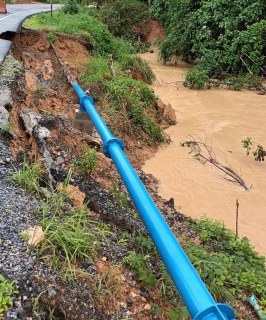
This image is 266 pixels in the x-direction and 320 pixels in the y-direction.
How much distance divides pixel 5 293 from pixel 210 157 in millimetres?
5654

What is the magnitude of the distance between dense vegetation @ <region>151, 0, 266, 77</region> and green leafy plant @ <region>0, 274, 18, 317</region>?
12.4 metres

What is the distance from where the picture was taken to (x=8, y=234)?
258 centimetres

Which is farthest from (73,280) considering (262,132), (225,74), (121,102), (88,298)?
(225,74)

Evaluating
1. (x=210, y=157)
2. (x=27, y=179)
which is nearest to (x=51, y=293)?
(x=27, y=179)

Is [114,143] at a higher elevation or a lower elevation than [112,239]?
higher

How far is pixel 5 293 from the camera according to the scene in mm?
2080

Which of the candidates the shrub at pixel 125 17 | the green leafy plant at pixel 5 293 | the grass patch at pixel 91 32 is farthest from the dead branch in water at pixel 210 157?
the shrub at pixel 125 17

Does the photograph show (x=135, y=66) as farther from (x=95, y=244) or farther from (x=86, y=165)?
(x=95, y=244)

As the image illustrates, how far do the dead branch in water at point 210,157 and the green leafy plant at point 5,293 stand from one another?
4814 mm

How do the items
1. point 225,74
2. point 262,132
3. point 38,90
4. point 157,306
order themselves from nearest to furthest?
1. point 157,306
2. point 38,90
3. point 262,132
4. point 225,74

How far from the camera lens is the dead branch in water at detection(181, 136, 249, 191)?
631cm

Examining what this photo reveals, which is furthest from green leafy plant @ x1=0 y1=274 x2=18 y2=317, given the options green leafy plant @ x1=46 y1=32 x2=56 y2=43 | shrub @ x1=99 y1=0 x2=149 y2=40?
shrub @ x1=99 y1=0 x2=149 y2=40

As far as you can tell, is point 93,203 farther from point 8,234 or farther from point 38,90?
point 38,90

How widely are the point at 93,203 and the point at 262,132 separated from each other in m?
6.42
